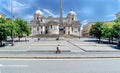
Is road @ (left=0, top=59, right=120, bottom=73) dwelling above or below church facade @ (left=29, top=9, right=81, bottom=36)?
below

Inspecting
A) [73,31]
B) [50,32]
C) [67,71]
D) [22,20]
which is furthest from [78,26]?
[67,71]

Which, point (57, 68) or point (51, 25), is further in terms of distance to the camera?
point (51, 25)

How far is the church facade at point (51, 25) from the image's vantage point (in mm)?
153500

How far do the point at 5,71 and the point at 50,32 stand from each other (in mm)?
141904

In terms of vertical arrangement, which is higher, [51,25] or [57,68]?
[51,25]

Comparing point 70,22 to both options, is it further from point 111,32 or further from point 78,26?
point 111,32

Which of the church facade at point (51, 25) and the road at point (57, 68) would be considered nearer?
the road at point (57, 68)

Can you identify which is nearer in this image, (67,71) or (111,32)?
(67,71)

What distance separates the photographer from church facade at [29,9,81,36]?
15350cm

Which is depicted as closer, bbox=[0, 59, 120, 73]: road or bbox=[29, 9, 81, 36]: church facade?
bbox=[0, 59, 120, 73]: road

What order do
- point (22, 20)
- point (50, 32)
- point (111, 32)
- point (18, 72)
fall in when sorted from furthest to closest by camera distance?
1. point (50, 32)
2. point (22, 20)
3. point (111, 32)
4. point (18, 72)

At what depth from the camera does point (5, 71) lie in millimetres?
12336

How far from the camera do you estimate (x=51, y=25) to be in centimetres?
15412

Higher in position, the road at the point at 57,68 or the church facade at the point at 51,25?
the church facade at the point at 51,25
